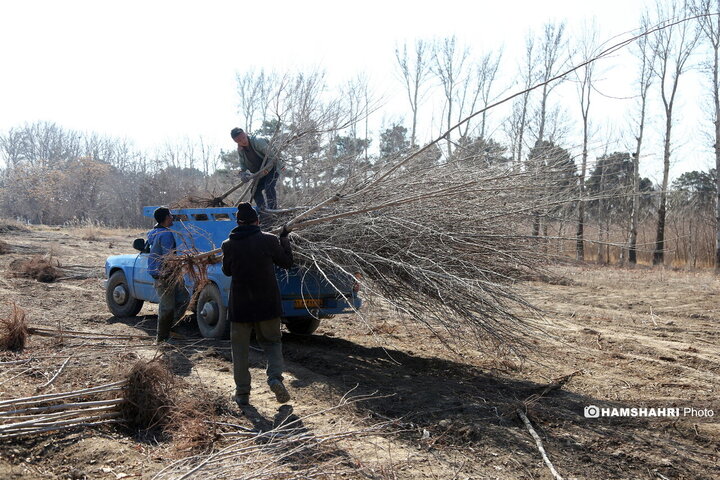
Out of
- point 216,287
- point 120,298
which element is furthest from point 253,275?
point 120,298

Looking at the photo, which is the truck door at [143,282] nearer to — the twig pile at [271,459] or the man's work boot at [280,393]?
the man's work boot at [280,393]

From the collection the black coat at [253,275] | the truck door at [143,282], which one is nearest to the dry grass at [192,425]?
the black coat at [253,275]

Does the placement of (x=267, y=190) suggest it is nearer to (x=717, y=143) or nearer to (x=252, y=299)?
(x=252, y=299)

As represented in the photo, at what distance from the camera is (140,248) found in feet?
25.3

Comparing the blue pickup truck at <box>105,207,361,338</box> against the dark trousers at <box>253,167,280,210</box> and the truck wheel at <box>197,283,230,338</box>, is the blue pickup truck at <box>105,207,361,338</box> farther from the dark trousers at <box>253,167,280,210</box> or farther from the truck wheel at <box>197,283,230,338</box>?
the dark trousers at <box>253,167,280,210</box>

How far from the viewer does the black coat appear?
5.11 m

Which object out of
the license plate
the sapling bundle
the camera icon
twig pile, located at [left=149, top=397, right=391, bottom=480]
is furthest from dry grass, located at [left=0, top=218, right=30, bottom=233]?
the camera icon

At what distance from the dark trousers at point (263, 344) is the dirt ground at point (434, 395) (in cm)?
28

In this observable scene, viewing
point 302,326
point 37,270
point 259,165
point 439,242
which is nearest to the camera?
point 439,242

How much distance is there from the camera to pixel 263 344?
5.25 metres

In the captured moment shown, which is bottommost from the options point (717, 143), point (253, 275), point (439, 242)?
point (253, 275)

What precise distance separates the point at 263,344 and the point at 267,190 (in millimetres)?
3282

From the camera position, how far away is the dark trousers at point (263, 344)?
16.6 ft

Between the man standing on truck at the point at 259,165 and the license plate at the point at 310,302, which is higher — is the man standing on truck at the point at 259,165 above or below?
above
